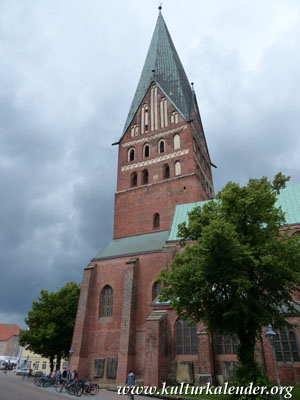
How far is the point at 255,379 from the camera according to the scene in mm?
12016

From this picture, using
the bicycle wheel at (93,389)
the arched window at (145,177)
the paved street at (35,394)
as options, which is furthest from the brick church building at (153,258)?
the bicycle wheel at (93,389)

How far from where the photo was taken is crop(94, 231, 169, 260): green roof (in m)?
27.7

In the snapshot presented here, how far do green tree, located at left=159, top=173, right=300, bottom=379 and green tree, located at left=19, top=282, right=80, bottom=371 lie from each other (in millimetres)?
20175

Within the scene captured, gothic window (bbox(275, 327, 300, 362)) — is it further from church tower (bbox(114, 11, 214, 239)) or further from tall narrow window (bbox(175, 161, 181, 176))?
tall narrow window (bbox(175, 161, 181, 176))

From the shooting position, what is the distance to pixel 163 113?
1463 inches

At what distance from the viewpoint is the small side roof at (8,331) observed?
255ft

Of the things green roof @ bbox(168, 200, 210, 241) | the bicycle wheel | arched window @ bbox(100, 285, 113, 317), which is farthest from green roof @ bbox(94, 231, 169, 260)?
the bicycle wheel

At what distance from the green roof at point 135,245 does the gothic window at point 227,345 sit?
9583 mm

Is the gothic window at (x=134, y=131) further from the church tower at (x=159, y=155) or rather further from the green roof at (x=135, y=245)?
the green roof at (x=135, y=245)

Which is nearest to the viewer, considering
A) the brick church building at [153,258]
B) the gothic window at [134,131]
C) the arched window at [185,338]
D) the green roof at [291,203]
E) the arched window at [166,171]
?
the brick church building at [153,258]

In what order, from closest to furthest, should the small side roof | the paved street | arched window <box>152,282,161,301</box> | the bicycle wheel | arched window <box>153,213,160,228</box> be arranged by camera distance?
the paved street < the bicycle wheel < arched window <box>152,282,161,301</box> < arched window <box>153,213,160,228</box> < the small side roof

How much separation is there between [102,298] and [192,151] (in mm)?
16802

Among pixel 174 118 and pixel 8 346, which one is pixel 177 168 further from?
pixel 8 346

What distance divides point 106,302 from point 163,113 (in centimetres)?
2198
